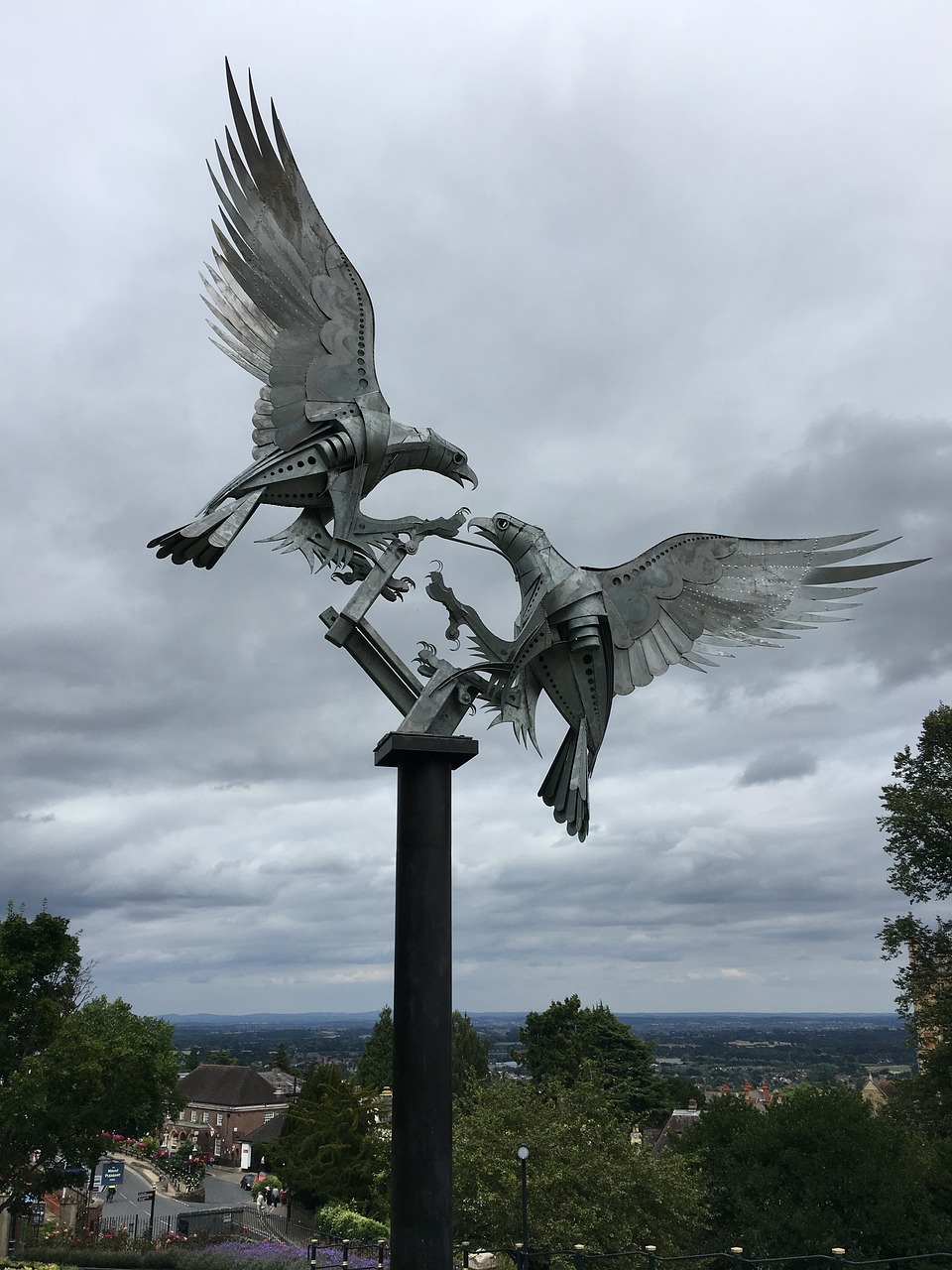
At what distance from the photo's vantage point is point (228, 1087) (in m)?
77.2

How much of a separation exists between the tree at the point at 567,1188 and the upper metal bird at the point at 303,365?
14.7 m

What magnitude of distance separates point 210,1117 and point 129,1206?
3134 cm

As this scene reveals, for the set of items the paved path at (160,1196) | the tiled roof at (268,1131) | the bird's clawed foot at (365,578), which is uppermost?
the bird's clawed foot at (365,578)

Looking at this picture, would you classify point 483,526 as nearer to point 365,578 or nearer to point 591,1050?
point 365,578

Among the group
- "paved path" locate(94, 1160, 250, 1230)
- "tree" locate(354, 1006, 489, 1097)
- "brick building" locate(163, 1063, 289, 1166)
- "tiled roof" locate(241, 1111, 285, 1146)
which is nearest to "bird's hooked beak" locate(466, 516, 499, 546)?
"paved path" locate(94, 1160, 250, 1230)

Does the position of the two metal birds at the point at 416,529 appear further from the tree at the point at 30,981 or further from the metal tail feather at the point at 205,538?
the tree at the point at 30,981

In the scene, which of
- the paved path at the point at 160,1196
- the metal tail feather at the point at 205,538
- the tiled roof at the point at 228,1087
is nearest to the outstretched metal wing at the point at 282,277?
the metal tail feather at the point at 205,538

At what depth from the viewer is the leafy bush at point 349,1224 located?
1127 inches

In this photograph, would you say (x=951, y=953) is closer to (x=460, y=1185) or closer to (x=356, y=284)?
(x=460, y=1185)

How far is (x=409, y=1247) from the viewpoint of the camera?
31.1ft

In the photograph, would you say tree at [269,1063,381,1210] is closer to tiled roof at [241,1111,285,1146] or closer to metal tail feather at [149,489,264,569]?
metal tail feather at [149,489,264,569]

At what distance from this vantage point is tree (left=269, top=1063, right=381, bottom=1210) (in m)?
33.2

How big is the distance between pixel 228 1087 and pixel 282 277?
77147 millimetres

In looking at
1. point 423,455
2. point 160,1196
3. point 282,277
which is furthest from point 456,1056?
point 282,277
